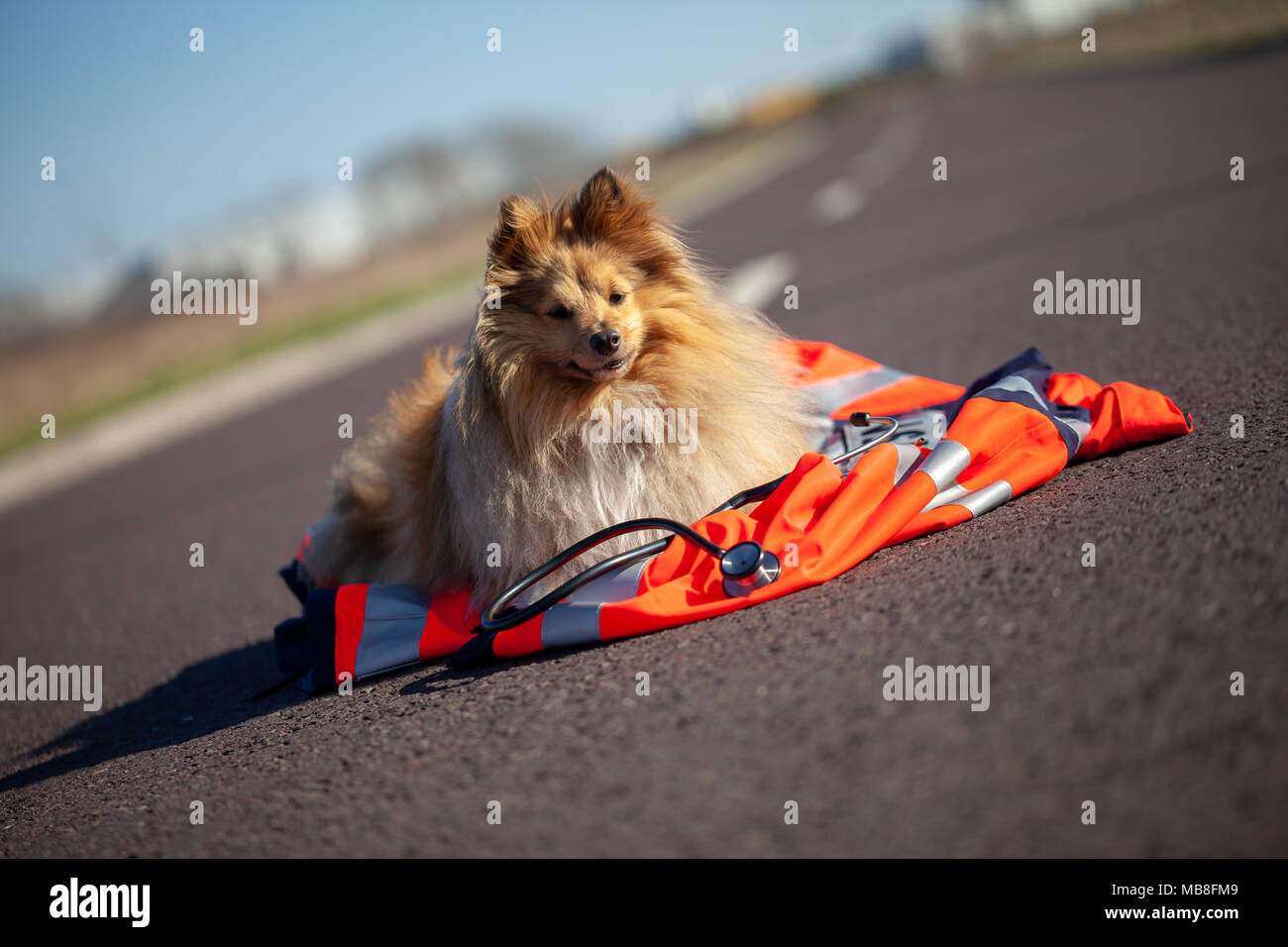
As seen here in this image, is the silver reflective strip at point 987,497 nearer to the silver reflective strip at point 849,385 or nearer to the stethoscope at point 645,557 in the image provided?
the stethoscope at point 645,557

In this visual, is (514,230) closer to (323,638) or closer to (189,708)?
(323,638)

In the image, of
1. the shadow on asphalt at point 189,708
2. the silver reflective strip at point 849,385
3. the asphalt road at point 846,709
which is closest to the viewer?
the asphalt road at point 846,709

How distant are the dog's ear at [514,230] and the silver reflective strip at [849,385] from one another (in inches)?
78.1

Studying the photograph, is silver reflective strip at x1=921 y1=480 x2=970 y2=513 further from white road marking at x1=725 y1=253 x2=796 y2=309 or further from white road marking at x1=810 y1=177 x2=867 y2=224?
white road marking at x1=810 y1=177 x2=867 y2=224

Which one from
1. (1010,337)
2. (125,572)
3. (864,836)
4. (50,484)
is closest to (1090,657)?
(864,836)

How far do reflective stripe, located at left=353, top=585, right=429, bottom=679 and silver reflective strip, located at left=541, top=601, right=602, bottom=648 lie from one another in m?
0.76

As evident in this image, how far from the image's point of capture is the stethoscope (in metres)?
3.88

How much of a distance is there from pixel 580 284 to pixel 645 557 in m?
1.29

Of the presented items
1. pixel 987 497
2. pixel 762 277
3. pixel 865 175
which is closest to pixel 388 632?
pixel 987 497

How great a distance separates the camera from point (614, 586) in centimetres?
403

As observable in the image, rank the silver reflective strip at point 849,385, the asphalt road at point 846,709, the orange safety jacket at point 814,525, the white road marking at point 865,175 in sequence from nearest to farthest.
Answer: the asphalt road at point 846,709, the orange safety jacket at point 814,525, the silver reflective strip at point 849,385, the white road marking at point 865,175

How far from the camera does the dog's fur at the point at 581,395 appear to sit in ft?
14.5

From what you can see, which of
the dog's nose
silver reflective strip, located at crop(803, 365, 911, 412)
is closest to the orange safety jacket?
silver reflective strip, located at crop(803, 365, 911, 412)

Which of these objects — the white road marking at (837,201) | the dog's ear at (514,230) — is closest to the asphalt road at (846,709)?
the dog's ear at (514,230)
